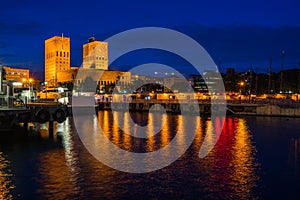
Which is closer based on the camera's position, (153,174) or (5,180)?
(5,180)

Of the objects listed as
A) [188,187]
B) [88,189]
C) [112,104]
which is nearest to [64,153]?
[88,189]

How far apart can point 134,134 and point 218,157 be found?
18.0m

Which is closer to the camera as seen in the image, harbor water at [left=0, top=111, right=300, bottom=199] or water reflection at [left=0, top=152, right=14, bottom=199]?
water reflection at [left=0, top=152, right=14, bottom=199]

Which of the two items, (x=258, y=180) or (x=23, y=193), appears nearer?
(x=23, y=193)

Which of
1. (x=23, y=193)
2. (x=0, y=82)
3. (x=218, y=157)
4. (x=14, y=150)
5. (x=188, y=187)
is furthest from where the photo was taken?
(x=0, y=82)

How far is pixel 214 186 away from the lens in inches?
835

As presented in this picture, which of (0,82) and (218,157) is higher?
(0,82)

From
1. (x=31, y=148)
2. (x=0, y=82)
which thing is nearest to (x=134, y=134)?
(x=31, y=148)

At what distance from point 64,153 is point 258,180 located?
17.1 metres

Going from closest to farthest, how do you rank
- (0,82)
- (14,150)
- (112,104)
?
(14,150)
(0,82)
(112,104)

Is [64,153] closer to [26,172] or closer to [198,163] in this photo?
[26,172]

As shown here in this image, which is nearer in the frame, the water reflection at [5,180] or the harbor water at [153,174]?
the water reflection at [5,180]

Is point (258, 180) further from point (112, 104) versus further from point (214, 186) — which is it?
point (112, 104)

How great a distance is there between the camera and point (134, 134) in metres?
46.2
